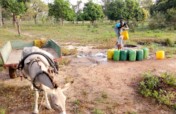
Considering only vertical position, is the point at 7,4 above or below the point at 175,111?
above

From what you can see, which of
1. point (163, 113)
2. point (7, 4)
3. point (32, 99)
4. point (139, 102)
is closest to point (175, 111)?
point (163, 113)

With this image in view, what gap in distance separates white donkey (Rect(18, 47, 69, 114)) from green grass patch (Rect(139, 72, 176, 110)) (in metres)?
2.31

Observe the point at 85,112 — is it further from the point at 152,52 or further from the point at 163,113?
the point at 152,52

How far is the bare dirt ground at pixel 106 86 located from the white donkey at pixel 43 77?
0.83 m

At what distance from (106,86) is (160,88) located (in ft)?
4.24

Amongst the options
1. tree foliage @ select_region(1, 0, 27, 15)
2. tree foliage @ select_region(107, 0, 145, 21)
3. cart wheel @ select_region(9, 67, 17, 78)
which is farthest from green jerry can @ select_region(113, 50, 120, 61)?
tree foliage @ select_region(107, 0, 145, 21)

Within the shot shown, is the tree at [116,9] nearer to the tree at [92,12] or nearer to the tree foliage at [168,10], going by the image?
the tree at [92,12]

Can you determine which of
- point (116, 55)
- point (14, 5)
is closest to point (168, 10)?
point (14, 5)

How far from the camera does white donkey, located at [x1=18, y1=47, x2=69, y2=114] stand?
3.38 meters

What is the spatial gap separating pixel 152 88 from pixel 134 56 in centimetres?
278

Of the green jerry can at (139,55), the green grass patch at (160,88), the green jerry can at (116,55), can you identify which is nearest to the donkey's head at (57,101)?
the green grass patch at (160,88)

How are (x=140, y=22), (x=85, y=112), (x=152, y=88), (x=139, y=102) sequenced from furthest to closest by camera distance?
(x=140, y=22), (x=152, y=88), (x=139, y=102), (x=85, y=112)

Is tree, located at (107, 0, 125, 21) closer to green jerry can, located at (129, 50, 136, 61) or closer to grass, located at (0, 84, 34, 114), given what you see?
green jerry can, located at (129, 50, 136, 61)

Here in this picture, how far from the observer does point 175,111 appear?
4.73 meters
